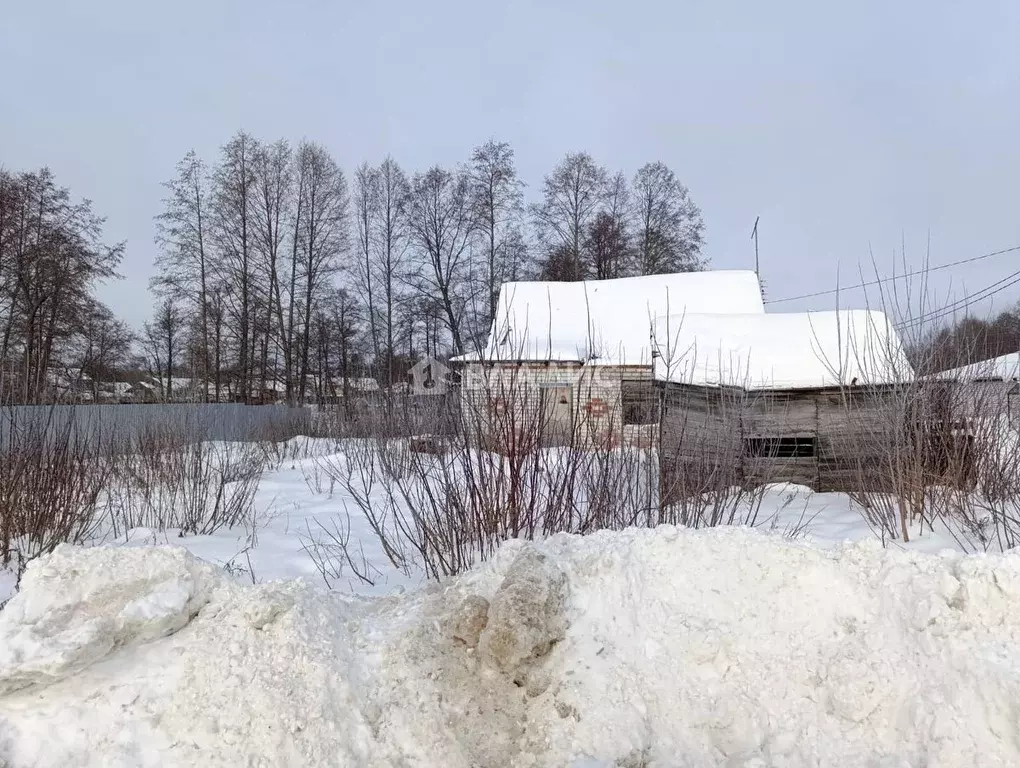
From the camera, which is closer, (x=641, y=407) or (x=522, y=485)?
(x=522, y=485)

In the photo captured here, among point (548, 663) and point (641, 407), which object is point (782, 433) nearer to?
point (641, 407)

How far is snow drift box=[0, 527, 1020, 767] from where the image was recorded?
2273mm

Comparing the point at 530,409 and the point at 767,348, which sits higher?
the point at 767,348

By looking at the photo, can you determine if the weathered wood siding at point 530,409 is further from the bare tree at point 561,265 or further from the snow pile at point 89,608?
the bare tree at point 561,265

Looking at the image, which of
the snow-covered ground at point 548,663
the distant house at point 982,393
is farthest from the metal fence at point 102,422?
the distant house at point 982,393

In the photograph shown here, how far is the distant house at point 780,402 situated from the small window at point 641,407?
0.39 feet

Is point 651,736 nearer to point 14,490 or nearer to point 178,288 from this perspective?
point 14,490

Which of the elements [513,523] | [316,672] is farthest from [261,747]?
[513,523]

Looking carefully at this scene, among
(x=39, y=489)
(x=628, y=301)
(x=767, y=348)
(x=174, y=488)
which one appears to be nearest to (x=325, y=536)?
(x=174, y=488)

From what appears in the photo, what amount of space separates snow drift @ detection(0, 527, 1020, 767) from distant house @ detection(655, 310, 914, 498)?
1.64m

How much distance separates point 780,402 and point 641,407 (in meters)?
4.75

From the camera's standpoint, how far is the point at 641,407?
15.8 feet

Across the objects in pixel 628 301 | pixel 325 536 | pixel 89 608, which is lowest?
pixel 325 536

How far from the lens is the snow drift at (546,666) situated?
7.46ft
